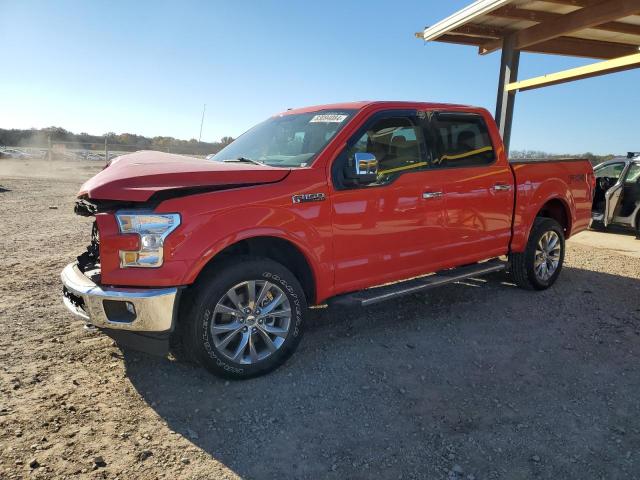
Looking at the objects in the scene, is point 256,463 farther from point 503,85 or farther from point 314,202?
point 503,85

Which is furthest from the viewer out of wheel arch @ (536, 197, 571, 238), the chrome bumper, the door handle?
wheel arch @ (536, 197, 571, 238)

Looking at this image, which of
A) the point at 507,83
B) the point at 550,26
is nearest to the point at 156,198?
the point at 550,26

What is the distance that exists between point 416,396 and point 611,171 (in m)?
9.32

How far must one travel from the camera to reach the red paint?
2906mm

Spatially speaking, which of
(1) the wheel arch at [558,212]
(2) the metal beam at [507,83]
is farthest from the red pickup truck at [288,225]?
(2) the metal beam at [507,83]

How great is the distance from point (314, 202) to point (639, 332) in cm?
342

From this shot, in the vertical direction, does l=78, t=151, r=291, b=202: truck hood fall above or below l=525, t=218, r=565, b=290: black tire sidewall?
above

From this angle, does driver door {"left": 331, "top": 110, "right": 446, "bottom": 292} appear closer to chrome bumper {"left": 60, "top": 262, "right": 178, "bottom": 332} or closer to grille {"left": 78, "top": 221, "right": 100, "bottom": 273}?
chrome bumper {"left": 60, "top": 262, "right": 178, "bottom": 332}

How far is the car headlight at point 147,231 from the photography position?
2.86 meters

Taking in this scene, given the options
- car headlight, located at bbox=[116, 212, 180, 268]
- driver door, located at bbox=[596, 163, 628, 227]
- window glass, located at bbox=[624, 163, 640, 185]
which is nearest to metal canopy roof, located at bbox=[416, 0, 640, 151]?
window glass, located at bbox=[624, 163, 640, 185]

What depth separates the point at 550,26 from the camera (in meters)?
8.59

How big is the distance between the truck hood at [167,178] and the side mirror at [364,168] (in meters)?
0.52

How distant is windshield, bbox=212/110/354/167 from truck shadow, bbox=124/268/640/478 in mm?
1606

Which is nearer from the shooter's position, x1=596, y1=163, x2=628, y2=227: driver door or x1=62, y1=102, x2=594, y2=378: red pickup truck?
x1=62, y1=102, x2=594, y2=378: red pickup truck
